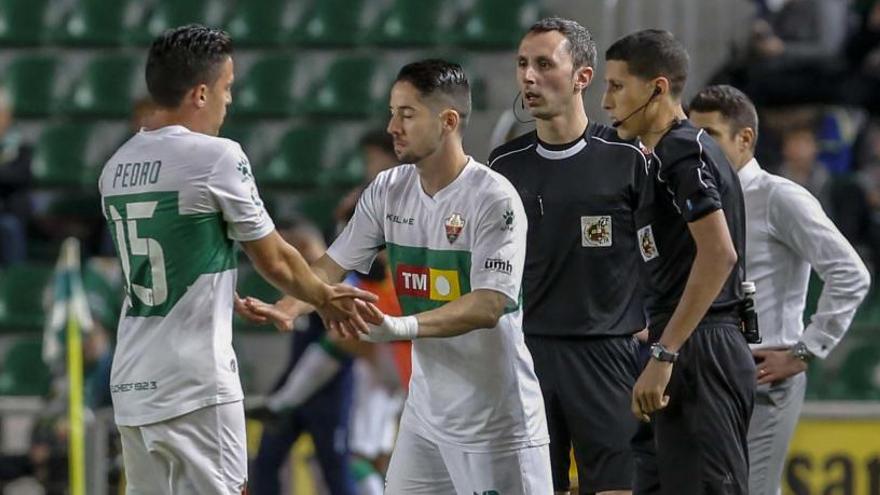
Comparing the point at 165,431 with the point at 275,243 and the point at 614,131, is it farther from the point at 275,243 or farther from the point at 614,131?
the point at 614,131

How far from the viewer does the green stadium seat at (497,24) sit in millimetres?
13602

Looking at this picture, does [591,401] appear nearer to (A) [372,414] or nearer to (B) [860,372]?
(A) [372,414]

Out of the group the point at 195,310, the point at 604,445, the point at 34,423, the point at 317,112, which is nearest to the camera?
the point at 195,310

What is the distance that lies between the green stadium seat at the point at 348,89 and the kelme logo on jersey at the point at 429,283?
800 centimetres

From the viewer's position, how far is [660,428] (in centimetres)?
564

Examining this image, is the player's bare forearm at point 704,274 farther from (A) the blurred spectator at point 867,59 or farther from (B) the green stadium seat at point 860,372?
(A) the blurred spectator at point 867,59

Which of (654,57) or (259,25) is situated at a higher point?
(259,25)

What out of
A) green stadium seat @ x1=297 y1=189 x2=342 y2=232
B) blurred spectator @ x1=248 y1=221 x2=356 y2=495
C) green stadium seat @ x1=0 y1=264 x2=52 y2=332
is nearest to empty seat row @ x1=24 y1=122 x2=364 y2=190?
green stadium seat @ x1=297 y1=189 x2=342 y2=232

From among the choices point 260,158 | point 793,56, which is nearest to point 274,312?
point 793,56

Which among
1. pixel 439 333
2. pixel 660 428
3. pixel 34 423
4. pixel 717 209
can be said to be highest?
pixel 717 209

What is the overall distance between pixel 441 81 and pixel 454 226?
19.1 inches

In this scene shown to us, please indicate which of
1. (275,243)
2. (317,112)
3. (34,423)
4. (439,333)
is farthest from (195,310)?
(317,112)

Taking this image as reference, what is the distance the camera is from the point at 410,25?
14.0 metres

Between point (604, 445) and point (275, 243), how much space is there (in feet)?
5.03
